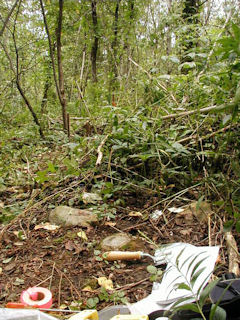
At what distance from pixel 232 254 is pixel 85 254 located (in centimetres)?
84

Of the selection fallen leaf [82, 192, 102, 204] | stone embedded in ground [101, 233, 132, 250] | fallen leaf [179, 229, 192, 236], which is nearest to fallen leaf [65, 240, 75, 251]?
stone embedded in ground [101, 233, 132, 250]

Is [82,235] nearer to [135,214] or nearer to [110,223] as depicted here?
[110,223]

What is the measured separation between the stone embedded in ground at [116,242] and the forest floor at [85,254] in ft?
0.17

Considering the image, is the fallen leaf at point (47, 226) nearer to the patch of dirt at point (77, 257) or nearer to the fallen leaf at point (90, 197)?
the patch of dirt at point (77, 257)

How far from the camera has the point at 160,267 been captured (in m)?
1.61

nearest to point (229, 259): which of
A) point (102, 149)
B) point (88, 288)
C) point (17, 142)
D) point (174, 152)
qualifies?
point (88, 288)

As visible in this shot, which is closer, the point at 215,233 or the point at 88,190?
the point at 215,233

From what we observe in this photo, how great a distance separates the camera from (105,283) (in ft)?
4.89

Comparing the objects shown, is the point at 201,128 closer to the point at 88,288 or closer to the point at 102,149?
the point at 102,149

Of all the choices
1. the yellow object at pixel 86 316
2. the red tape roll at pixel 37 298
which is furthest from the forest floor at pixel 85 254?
the yellow object at pixel 86 316

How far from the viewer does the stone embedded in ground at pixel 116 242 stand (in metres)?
1.79

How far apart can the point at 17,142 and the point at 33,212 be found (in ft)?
7.22

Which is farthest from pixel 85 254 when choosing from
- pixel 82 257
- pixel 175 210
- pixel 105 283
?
pixel 175 210

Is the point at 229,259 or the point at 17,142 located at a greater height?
the point at 17,142
